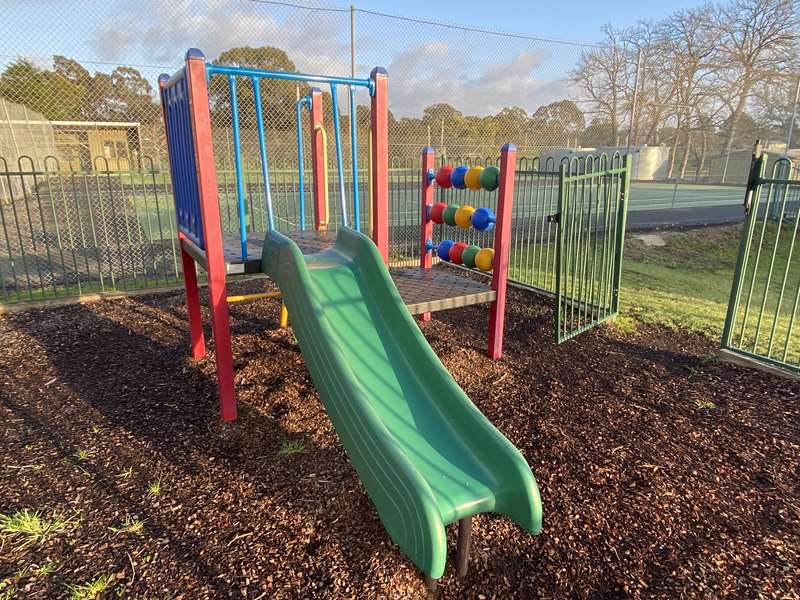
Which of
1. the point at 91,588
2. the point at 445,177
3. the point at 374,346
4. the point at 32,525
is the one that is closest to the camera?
the point at 91,588

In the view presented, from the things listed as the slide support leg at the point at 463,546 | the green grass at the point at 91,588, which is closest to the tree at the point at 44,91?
the green grass at the point at 91,588

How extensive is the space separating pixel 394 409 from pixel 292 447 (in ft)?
2.81

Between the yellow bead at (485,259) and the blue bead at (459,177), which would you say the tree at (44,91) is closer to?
the blue bead at (459,177)

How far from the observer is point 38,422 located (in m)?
3.38

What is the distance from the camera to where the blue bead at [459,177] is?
14.3 feet

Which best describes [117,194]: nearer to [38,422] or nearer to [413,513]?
[38,422]

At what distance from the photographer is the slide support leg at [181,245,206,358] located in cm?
420

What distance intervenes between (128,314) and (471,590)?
5.09 metres

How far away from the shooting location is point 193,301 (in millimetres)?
4254

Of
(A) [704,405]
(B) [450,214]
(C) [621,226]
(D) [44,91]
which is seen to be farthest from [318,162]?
(D) [44,91]

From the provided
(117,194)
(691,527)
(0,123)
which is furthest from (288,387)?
(117,194)

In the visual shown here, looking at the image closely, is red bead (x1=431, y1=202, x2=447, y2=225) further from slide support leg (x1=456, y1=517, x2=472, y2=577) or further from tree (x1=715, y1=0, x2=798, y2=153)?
tree (x1=715, y1=0, x2=798, y2=153)

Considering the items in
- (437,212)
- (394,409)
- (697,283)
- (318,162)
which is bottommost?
(697,283)

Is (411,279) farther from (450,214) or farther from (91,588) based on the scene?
(91,588)
